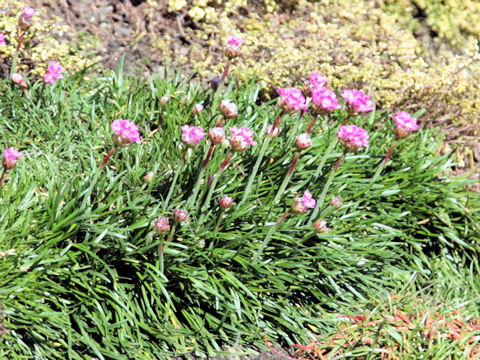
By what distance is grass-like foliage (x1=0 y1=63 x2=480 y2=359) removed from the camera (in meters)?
3.07

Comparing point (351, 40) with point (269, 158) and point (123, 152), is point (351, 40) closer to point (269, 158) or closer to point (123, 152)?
point (269, 158)

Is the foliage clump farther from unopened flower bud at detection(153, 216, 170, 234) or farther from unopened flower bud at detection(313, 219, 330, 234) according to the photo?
unopened flower bud at detection(313, 219, 330, 234)

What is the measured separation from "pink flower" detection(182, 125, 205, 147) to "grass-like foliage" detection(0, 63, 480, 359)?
0.44 m

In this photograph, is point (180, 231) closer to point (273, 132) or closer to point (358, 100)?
point (273, 132)

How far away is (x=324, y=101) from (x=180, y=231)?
3.49 ft

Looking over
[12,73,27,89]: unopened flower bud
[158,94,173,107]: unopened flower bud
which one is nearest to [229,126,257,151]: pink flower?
[158,94,173,107]: unopened flower bud

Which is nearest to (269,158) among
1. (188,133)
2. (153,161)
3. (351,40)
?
(153,161)

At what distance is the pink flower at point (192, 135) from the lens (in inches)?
118

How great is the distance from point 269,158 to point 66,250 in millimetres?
1435

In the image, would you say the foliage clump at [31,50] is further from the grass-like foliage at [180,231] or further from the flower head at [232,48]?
the flower head at [232,48]

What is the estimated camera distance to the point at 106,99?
4375 millimetres

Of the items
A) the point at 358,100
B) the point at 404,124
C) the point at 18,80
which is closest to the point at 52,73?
the point at 18,80

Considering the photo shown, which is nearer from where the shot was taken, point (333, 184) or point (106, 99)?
point (333, 184)

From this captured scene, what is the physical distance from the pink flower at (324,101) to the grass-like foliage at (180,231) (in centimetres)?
36
